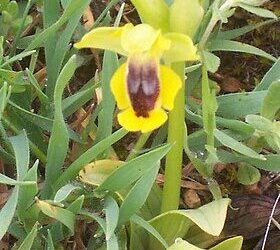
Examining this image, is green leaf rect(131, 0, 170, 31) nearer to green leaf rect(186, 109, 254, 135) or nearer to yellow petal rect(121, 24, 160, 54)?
yellow petal rect(121, 24, 160, 54)

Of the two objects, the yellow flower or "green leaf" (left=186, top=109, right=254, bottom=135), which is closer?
the yellow flower

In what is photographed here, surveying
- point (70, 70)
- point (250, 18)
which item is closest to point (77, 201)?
point (70, 70)

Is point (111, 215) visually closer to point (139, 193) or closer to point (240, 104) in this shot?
point (139, 193)

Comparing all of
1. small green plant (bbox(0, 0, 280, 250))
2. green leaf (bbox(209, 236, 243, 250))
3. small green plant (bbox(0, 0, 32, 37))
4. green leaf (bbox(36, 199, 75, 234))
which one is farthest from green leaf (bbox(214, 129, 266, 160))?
small green plant (bbox(0, 0, 32, 37))

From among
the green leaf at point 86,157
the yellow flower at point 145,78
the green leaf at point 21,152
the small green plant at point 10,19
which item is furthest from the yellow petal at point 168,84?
the small green plant at point 10,19

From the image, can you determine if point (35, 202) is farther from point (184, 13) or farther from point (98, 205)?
point (184, 13)

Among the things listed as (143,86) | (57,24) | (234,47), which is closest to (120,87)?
(143,86)
